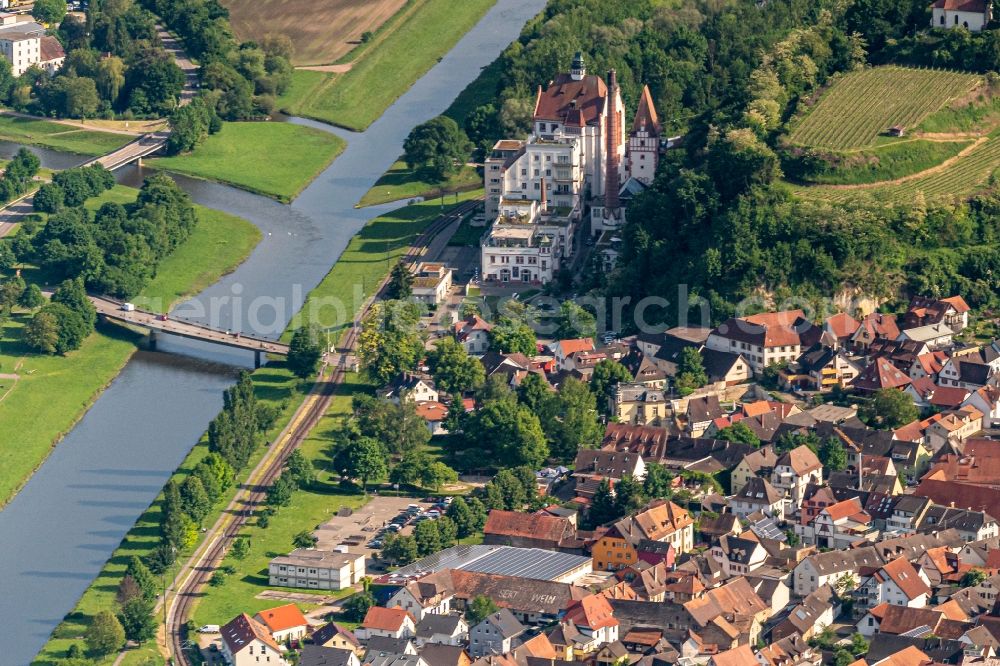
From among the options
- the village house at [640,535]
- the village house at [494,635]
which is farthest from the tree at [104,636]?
the village house at [640,535]

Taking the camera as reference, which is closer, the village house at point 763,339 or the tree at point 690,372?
the tree at point 690,372

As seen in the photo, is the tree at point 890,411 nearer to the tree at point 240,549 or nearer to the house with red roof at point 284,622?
the tree at point 240,549

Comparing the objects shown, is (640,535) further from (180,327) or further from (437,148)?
(437,148)

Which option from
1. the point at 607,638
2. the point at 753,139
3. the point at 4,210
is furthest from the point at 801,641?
the point at 4,210

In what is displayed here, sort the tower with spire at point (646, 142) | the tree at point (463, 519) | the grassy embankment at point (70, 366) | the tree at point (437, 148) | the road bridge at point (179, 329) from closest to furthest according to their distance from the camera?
the tree at point (463, 519)
the grassy embankment at point (70, 366)
the road bridge at point (179, 329)
the tower with spire at point (646, 142)
the tree at point (437, 148)

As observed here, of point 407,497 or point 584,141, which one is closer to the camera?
point 407,497

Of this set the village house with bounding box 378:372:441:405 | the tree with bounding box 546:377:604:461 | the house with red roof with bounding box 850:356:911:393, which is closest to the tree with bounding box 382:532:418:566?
the tree with bounding box 546:377:604:461

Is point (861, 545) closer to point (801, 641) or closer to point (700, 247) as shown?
point (801, 641)
